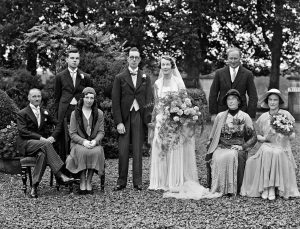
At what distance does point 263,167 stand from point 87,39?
6.63 m

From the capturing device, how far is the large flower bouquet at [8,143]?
1026 cm

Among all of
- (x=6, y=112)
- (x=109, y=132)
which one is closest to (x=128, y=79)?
(x=6, y=112)

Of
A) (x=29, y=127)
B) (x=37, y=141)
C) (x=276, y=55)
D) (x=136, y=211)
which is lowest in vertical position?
(x=136, y=211)

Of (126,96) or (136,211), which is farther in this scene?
(126,96)

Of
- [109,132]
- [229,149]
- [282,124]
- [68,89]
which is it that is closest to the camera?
[282,124]

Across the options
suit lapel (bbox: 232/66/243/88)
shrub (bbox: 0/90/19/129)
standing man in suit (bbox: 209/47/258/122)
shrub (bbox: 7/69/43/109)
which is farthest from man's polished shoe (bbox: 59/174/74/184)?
shrub (bbox: 7/69/43/109)

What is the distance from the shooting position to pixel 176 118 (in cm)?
821

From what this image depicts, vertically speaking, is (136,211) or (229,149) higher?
(229,149)

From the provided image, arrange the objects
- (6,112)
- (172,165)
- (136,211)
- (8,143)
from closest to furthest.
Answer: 1. (136,211)
2. (172,165)
3. (8,143)
4. (6,112)

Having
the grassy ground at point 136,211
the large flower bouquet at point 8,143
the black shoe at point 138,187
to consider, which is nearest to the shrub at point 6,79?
the large flower bouquet at point 8,143

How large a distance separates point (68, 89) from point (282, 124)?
3351 millimetres

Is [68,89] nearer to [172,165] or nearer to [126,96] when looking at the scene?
[126,96]

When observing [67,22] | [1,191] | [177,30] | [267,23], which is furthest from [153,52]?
[1,191]

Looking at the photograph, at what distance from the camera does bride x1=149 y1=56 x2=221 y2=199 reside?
8.48 meters
